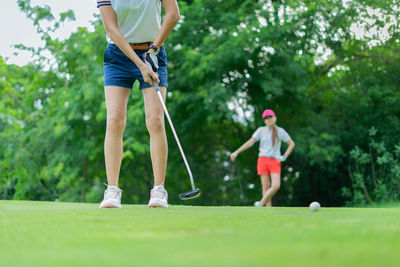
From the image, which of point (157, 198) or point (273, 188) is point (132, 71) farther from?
point (273, 188)

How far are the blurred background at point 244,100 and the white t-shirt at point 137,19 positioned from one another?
7.34m

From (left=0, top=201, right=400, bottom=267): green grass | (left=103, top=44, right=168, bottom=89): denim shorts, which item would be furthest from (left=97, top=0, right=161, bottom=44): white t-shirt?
(left=0, top=201, right=400, bottom=267): green grass

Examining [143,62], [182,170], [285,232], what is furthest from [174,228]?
[182,170]

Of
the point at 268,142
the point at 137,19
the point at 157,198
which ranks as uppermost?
the point at 137,19

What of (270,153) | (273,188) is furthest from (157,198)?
(270,153)

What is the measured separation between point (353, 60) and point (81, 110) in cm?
631

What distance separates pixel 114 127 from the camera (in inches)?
169

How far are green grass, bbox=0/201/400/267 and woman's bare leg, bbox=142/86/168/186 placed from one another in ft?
5.03

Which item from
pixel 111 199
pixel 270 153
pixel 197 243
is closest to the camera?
pixel 197 243

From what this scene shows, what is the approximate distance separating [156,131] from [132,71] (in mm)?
490

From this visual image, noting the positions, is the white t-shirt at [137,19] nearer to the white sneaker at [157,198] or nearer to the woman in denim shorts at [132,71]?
the woman in denim shorts at [132,71]

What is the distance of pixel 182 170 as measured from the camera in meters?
15.2

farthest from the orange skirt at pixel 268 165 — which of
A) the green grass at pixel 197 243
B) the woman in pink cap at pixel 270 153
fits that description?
the green grass at pixel 197 243

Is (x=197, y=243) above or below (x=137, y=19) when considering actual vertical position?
below
